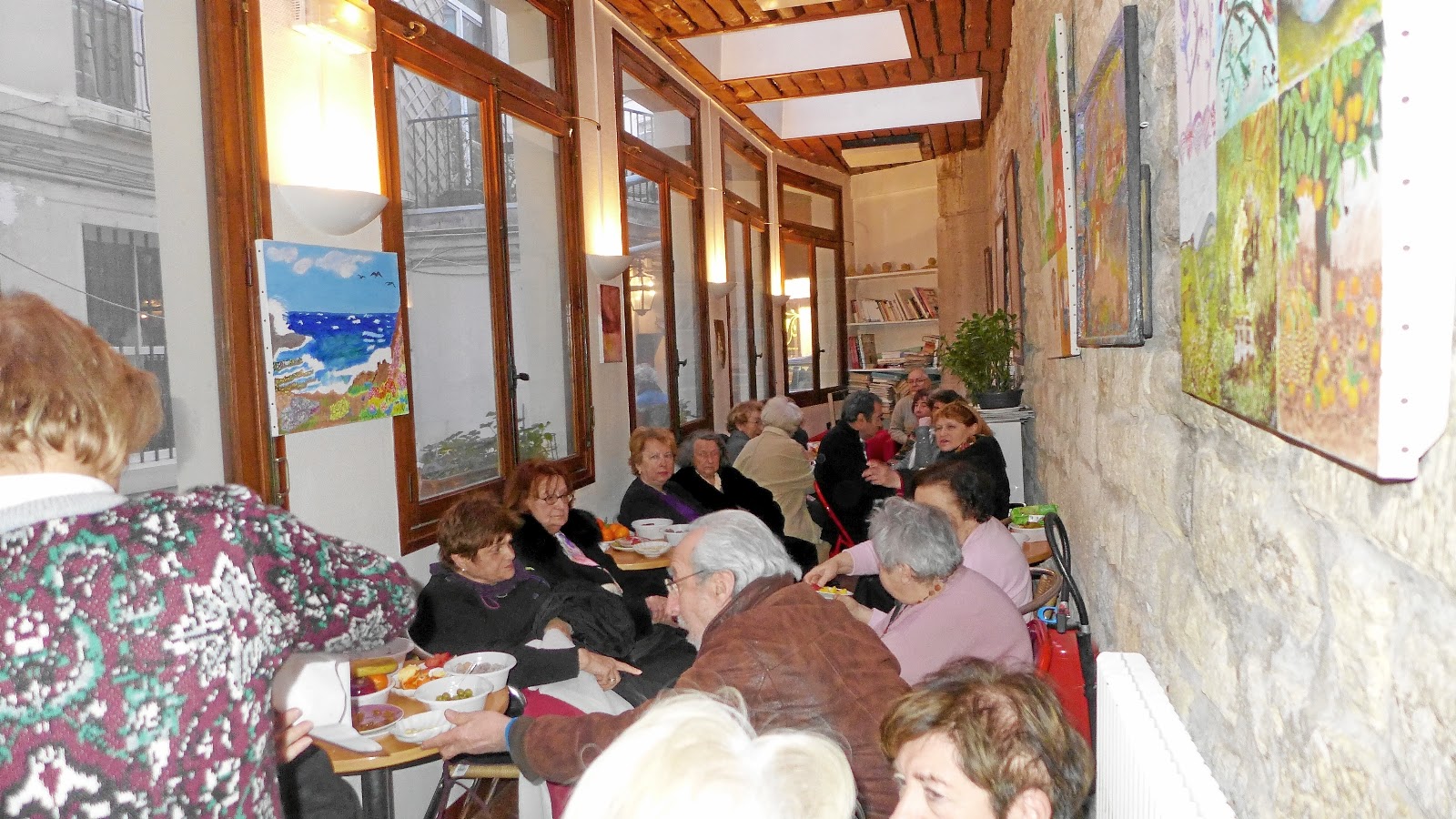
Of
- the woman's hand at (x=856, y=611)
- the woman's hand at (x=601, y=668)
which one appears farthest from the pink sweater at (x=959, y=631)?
the woman's hand at (x=601, y=668)

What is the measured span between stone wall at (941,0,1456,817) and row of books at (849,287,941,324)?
8.90 meters

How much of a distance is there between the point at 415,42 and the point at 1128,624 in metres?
3.35

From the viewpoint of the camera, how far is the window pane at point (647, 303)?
6.63m

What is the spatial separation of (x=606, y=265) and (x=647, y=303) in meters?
1.17

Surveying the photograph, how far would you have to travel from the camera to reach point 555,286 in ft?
17.9

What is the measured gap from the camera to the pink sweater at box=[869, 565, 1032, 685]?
2719mm

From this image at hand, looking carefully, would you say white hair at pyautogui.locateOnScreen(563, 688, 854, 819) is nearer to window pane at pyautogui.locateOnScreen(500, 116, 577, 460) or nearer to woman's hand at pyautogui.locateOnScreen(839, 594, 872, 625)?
woman's hand at pyautogui.locateOnScreen(839, 594, 872, 625)

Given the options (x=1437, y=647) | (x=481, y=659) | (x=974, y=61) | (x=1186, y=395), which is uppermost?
(x=974, y=61)

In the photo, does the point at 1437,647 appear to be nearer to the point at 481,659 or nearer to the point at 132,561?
the point at 132,561

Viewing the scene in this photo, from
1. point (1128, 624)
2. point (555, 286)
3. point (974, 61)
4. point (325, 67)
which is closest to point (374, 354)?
point (325, 67)

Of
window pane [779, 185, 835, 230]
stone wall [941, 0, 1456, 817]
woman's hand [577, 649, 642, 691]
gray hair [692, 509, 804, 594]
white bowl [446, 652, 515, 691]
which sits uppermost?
window pane [779, 185, 835, 230]

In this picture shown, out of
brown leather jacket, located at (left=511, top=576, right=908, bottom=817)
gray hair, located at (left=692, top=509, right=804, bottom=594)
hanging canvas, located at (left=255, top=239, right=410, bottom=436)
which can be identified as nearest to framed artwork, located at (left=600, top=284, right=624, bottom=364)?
hanging canvas, located at (left=255, top=239, right=410, bottom=436)

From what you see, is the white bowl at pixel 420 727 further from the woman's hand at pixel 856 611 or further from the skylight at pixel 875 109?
the skylight at pixel 875 109

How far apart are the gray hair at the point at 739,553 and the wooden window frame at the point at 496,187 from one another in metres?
1.75
